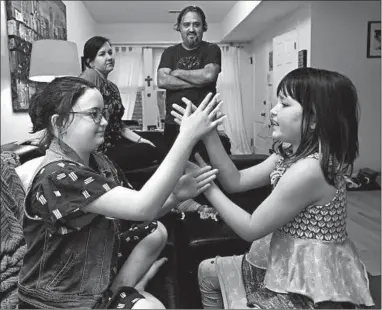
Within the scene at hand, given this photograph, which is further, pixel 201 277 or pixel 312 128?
pixel 201 277

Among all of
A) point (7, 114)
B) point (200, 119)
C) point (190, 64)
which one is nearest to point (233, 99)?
point (190, 64)

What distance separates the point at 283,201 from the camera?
854mm

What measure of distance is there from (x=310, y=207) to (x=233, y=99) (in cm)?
79

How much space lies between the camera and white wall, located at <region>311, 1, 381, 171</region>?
3.72 m

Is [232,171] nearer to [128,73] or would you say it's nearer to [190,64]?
[190,64]

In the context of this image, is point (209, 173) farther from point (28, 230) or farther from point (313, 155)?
point (28, 230)

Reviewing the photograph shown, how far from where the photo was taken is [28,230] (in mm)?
865

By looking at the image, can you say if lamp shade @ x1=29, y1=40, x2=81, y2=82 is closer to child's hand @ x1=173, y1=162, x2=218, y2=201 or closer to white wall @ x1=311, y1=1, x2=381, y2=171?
child's hand @ x1=173, y1=162, x2=218, y2=201

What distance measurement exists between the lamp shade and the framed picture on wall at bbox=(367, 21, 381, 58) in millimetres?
3034

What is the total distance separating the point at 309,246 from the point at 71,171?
1.82ft

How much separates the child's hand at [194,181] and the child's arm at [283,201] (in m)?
0.03

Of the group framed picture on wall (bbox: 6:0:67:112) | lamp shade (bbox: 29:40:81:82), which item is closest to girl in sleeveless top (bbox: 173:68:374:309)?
lamp shade (bbox: 29:40:81:82)

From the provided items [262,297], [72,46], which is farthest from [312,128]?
[72,46]

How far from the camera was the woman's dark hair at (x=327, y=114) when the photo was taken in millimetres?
842
